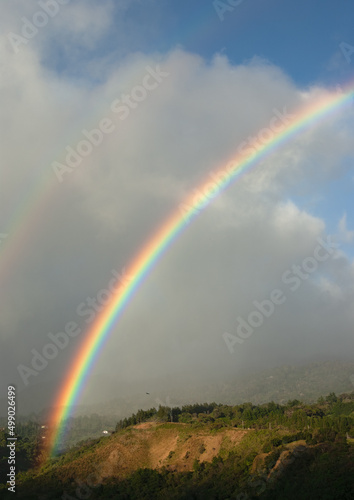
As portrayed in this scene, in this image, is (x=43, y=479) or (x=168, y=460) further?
(x=43, y=479)

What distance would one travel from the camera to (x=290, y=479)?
4788 cm

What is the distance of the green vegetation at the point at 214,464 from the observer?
155ft

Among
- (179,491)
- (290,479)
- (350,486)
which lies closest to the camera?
(350,486)

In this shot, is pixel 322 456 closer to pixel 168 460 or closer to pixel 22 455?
pixel 168 460

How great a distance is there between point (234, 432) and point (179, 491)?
20.3m

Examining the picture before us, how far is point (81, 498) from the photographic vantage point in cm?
6694

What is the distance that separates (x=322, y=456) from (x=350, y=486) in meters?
10.2

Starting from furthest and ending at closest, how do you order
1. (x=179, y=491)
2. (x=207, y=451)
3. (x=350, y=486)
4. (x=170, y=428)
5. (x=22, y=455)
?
1. (x=22, y=455)
2. (x=170, y=428)
3. (x=207, y=451)
4. (x=179, y=491)
5. (x=350, y=486)

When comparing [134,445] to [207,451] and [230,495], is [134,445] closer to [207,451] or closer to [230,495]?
[207,451]

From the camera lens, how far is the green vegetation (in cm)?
4722

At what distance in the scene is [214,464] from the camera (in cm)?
6444

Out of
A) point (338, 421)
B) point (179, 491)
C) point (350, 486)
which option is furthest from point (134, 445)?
point (350, 486)

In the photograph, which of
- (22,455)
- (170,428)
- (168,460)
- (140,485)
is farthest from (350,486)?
(22,455)

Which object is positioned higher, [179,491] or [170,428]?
[170,428]
